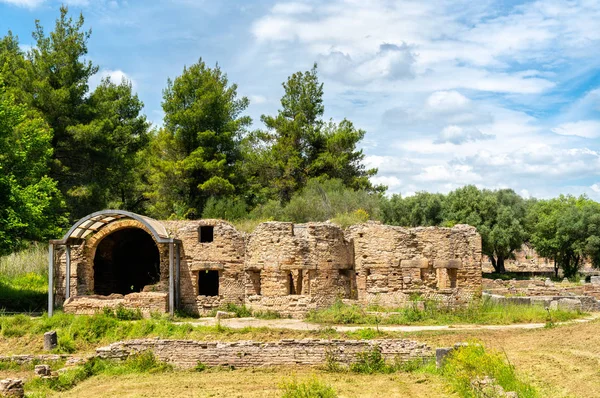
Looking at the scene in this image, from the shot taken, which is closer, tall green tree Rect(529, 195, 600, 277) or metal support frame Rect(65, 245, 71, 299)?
metal support frame Rect(65, 245, 71, 299)

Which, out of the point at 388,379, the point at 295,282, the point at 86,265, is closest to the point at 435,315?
the point at 295,282

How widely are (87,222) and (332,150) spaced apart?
20977 millimetres

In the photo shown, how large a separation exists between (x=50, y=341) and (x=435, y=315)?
38.6ft

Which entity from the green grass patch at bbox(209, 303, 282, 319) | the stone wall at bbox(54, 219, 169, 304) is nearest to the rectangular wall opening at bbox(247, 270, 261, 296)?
the green grass patch at bbox(209, 303, 282, 319)

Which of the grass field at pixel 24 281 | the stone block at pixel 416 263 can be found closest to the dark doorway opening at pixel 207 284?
the grass field at pixel 24 281

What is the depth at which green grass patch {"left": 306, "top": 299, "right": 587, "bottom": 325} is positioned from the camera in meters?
20.0

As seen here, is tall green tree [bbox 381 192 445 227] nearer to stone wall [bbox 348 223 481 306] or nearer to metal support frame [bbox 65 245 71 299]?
stone wall [bbox 348 223 481 306]

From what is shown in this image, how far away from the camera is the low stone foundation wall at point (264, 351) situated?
49.1 feet

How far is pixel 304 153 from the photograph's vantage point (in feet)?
136

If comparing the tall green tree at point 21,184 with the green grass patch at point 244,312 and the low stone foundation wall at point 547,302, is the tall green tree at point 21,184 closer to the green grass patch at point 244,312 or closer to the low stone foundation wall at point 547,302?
the green grass patch at point 244,312

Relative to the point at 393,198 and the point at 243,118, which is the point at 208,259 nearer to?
the point at 243,118

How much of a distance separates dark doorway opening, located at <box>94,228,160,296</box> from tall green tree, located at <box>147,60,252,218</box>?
5.90 meters

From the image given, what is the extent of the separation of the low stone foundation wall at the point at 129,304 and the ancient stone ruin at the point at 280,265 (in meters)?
0.03

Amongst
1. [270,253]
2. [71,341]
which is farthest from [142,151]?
[71,341]
